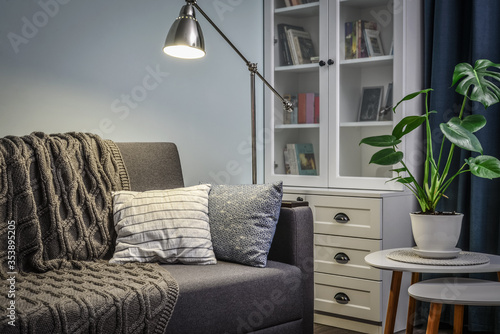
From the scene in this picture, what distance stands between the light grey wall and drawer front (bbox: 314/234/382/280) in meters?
0.67

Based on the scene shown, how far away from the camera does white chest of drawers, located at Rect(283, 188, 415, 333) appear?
259 centimetres

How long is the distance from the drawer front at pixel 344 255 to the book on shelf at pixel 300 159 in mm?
418

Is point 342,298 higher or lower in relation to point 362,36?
lower

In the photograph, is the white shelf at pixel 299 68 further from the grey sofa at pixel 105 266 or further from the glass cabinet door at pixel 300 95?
the grey sofa at pixel 105 266

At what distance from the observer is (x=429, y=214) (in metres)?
2.01

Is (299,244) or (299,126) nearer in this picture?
(299,244)

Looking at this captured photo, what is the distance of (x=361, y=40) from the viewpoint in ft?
9.35

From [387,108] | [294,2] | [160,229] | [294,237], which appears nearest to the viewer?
[160,229]

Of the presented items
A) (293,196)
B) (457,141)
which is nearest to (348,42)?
(293,196)

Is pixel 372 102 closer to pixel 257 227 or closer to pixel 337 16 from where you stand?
pixel 337 16

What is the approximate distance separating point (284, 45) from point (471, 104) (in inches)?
41.4

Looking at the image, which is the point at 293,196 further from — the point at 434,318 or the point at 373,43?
the point at 434,318

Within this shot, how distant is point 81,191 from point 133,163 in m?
0.30

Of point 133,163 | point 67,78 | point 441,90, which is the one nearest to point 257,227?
point 133,163
